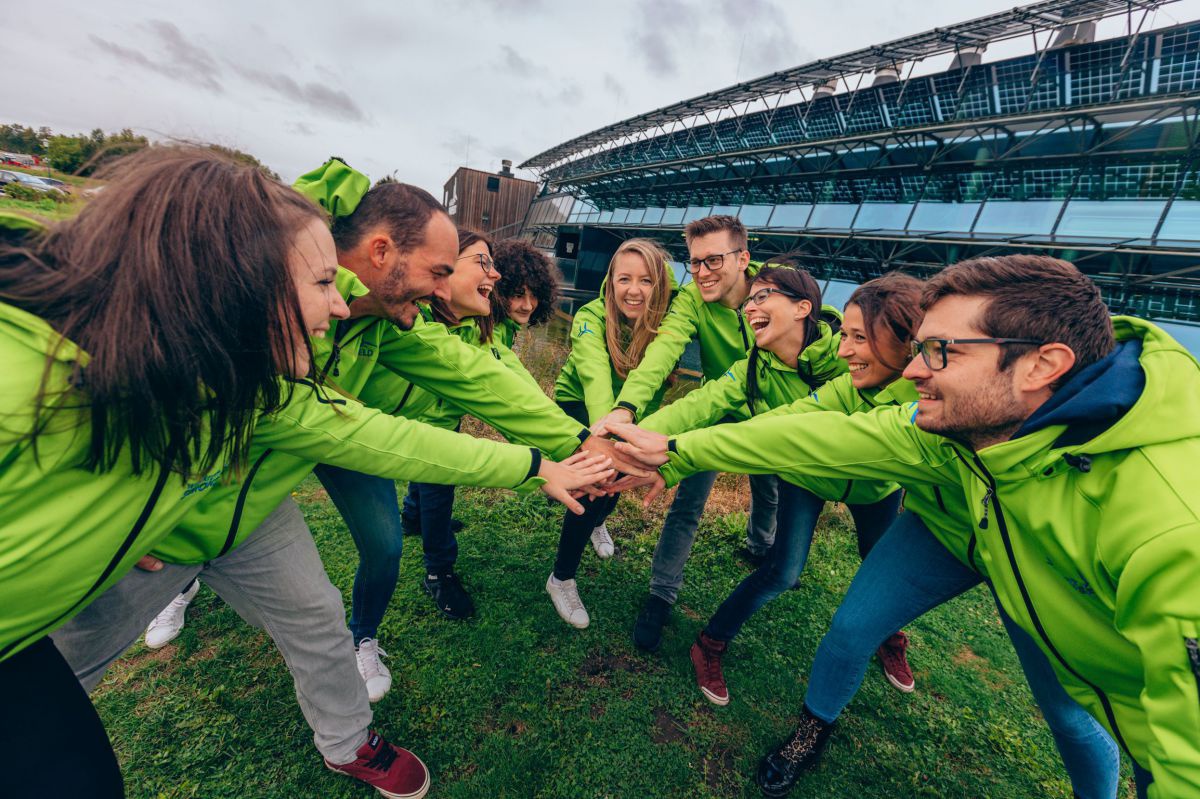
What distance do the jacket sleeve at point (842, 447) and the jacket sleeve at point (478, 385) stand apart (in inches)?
39.7

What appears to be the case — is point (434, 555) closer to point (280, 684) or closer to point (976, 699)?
point (280, 684)

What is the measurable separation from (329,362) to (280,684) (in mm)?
1902

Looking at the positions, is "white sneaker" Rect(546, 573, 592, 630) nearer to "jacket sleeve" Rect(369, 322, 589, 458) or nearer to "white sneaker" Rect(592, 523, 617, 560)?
"white sneaker" Rect(592, 523, 617, 560)

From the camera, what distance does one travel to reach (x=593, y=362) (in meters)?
3.39

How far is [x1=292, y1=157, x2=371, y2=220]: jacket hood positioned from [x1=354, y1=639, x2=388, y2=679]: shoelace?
7.70 ft

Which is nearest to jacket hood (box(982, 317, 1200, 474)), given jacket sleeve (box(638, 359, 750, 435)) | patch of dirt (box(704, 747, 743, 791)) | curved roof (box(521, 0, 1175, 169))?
jacket sleeve (box(638, 359, 750, 435))

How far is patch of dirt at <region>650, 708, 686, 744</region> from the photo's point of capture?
8.44 feet

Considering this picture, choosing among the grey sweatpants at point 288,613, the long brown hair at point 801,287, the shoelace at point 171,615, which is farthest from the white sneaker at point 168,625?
the long brown hair at point 801,287

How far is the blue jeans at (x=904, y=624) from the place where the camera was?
6.55 feet

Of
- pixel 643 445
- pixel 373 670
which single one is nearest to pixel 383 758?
pixel 373 670

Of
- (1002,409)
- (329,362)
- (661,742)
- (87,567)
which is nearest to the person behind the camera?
(87,567)

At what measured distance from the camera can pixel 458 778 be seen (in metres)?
2.24

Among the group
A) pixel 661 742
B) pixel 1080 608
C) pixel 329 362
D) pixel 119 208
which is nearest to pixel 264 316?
pixel 119 208

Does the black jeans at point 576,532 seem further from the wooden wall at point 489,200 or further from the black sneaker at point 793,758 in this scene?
the wooden wall at point 489,200
